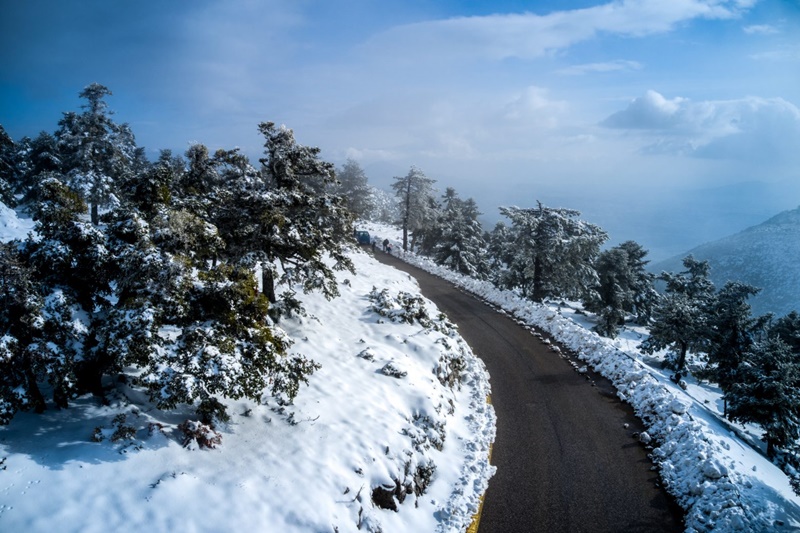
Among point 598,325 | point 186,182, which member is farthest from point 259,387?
point 598,325

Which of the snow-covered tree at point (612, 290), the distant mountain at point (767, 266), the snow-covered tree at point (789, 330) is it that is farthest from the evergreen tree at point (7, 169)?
the distant mountain at point (767, 266)

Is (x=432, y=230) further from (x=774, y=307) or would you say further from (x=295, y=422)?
(x=774, y=307)

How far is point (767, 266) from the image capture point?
510 feet

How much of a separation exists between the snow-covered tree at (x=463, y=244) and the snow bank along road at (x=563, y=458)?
73.2 ft

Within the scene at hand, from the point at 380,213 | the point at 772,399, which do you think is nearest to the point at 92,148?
the point at 772,399

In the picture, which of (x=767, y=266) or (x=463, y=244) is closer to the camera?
(x=463, y=244)

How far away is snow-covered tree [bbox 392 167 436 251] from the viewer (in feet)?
148

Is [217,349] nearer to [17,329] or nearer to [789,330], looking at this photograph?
[17,329]

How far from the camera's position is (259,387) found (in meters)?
8.02

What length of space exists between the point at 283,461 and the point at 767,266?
213365mm

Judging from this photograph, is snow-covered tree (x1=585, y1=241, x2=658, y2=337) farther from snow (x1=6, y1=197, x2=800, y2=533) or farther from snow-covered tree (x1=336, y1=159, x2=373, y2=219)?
snow-covered tree (x1=336, y1=159, x2=373, y2=219)

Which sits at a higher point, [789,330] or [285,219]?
[285,219]

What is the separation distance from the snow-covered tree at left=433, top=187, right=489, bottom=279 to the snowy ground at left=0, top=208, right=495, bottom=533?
27013 millimetres

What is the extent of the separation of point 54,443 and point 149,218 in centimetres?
476
